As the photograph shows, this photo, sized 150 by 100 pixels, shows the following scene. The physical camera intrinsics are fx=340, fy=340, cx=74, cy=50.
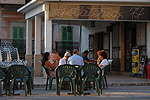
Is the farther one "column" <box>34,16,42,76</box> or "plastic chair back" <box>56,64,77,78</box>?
"column" <box>34,16,42,76</box>

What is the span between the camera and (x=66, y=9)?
16781 mm

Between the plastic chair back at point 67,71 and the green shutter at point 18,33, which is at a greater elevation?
the green shutter at point 18,33

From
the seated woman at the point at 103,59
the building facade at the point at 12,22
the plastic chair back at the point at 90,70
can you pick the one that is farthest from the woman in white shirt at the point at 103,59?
the building facade at the point at 12,22

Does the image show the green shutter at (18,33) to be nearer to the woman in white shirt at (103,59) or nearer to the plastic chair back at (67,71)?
the woman in white shirt at (103,59)

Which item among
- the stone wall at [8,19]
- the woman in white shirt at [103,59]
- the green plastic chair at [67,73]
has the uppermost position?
the stone wall at [8,19]

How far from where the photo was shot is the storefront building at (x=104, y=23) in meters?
16.8

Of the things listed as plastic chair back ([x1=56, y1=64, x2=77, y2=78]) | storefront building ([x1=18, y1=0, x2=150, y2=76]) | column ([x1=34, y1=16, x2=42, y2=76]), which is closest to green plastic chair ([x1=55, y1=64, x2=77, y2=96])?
plastic chair back ([x1=56, y1=64, x2=77, y2=78])

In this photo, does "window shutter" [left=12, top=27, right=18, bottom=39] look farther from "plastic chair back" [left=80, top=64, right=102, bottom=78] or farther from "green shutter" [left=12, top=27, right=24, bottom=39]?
"plastic chair back" [left=80, top=64, right=102, bottom=78]

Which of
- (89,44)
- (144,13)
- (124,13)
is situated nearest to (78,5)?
(124,13)

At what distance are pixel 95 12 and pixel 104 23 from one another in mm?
6703

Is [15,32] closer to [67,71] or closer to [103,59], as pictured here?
[103,59]

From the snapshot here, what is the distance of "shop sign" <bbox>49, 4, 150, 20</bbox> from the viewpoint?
659 inches

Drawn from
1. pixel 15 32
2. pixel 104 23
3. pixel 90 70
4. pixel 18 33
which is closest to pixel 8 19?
pixel 15 32

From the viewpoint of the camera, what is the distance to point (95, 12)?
16.9m
